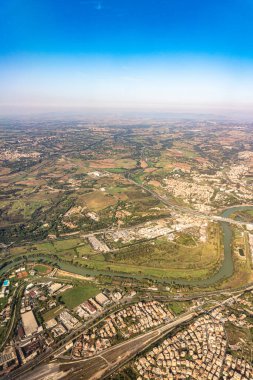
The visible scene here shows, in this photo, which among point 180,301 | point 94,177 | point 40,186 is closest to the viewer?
point 180,301

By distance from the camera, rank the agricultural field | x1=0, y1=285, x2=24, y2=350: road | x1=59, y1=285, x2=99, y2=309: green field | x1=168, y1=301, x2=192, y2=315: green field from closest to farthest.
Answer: x1=0, y1=285, x2=24, y2=350: road → x1=168, y1=301, x2=192, y2=315: green field → x1=59, y1=285, x2=99, y2=309: green field → the agricultural field

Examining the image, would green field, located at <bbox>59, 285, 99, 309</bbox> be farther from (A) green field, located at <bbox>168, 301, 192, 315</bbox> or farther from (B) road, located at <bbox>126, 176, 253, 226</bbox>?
(B) road, located at <bbox>126, 176, 253, 226</bbox>

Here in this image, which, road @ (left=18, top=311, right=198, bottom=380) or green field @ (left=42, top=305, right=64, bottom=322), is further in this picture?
green field @ (left=42, top=305, right=64, bottom=322)

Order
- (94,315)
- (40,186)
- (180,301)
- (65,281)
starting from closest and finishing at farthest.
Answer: (94,315) < (180,301) < (65,281) < (40,186)

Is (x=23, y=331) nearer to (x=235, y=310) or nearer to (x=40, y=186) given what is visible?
(x=235, y=310)

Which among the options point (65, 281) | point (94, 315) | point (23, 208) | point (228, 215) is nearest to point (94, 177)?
point (23, 208)

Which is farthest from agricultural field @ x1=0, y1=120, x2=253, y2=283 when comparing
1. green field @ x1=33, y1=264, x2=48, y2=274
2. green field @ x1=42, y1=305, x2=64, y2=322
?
green field @ x1=42, y1=305, x2=64, y2=322

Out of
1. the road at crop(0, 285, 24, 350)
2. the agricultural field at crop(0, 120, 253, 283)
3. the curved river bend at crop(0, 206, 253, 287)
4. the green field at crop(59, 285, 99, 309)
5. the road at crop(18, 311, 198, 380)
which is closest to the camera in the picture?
the road at crop(18, 311, 198, 380)

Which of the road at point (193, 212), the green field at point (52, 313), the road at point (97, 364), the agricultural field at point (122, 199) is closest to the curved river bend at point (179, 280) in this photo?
the agricultural field at point (122, 199)

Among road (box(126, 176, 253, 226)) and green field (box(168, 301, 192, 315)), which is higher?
road (box(126, 176, 253, 226))
